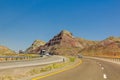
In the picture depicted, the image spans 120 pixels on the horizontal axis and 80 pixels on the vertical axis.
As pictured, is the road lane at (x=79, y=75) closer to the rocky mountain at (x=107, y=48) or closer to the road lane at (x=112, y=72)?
the road lane at (x=112, y=72)

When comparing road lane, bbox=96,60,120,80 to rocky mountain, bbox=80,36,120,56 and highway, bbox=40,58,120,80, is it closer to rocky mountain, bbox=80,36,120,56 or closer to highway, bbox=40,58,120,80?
highway, bbox=40,58,120,80

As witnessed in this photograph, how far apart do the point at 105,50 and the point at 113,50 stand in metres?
8.64

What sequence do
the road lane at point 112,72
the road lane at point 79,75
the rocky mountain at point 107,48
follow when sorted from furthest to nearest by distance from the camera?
the rocky mountain at point 107,48 < the road lane at point 112,72 < the road lane at point 79,75

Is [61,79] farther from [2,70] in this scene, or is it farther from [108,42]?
[108,42]

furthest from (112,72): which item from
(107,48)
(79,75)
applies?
(107,48)

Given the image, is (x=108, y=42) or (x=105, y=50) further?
(x=108, y=42)

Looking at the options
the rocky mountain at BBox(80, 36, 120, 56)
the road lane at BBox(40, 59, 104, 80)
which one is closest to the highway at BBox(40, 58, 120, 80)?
the road lane at BBox(40, 59, 104, 80)

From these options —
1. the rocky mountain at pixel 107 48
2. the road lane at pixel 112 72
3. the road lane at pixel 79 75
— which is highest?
the rocky mountain at pixel 107 48

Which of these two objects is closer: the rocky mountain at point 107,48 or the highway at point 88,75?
the highway at point 88,75

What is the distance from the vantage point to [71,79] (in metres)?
15.8

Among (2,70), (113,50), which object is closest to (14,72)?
(2,70)

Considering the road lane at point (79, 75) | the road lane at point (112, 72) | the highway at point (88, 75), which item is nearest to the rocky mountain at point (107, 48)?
the road lane at point (112, 72)

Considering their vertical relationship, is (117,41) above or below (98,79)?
above

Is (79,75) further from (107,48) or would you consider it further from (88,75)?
(107,48)
